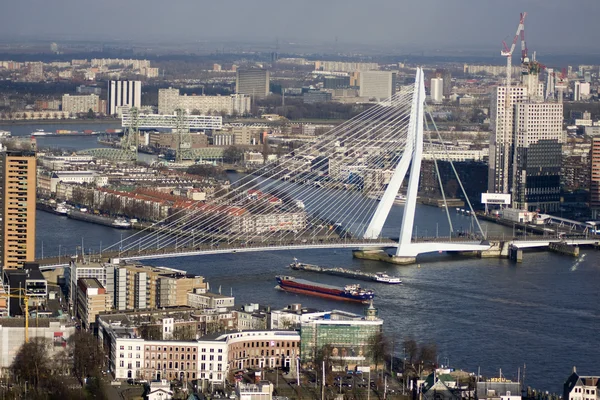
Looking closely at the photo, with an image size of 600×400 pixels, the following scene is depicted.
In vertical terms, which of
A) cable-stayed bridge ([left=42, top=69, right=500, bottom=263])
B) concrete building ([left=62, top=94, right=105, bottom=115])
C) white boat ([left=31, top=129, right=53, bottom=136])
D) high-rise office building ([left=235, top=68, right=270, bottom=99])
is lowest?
cable-stayed bridge ([left=42, top=69, right=500, bottom=263])

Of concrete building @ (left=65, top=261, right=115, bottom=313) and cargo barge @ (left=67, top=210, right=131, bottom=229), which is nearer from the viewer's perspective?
concrete building @ (left=65, top=261, right=115, bottom=313)

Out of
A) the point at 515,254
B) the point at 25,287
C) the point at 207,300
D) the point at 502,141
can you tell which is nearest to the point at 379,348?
the point at 207,300

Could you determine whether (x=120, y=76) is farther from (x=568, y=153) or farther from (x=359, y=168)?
(x=359, y=168)

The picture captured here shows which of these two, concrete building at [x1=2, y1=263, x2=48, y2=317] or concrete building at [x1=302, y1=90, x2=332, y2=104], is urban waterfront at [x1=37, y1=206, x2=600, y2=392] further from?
concrete building at [x1=302, y1=90, x2=332, y2=104]

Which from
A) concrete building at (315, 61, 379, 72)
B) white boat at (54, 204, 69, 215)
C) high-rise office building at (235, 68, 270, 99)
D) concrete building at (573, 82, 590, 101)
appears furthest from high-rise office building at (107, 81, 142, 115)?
concrete building at (315, 61, 379, 72)

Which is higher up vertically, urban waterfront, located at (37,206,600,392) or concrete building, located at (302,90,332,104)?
concrete building, located at (302,90,332,104)

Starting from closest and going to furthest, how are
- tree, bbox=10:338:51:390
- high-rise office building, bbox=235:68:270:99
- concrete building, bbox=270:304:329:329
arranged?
tree, bbox=10:338:51:390, concrete building, bbox=270:304:329:329, high-rise office building, bbox=235:68:270:99

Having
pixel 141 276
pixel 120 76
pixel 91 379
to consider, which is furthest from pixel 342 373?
pixel 120 76
